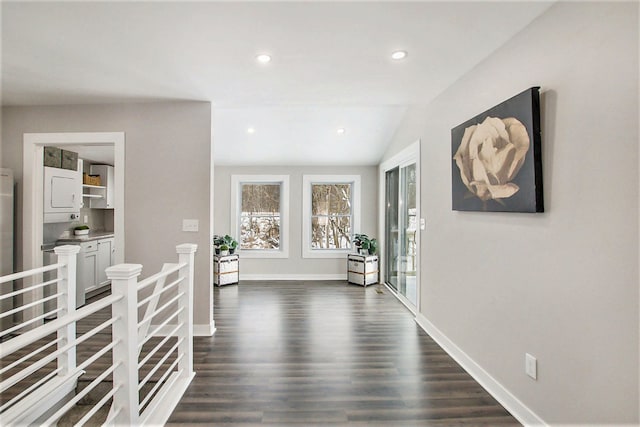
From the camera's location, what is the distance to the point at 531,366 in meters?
1.84

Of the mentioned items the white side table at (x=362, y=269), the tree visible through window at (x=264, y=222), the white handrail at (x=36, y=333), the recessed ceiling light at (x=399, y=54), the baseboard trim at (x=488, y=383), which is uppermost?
the recessed ceiling light at (x=399, y=54)

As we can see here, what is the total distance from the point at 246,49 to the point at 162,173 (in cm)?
168

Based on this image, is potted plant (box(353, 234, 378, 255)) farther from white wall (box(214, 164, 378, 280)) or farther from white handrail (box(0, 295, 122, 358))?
white handrail (box(0, 295, 122, 358))

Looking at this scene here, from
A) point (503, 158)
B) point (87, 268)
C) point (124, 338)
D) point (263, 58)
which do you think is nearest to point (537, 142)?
point (503, 158)

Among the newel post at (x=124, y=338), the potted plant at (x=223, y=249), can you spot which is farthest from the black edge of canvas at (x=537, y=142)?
the potted plant at (x=223, y=249)

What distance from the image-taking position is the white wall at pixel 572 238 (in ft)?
4.38

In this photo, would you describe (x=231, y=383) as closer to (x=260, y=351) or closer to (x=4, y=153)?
(x=260, y=351)

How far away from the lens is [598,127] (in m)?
1.43

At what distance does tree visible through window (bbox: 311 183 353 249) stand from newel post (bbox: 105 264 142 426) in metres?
4.37

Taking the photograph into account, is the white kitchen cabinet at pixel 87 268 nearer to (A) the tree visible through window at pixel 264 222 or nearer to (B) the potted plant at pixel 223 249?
(B) the potted plant at pixel 223 249

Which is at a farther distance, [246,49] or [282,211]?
[282,211]

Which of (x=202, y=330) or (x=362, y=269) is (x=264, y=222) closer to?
(x=362, y=269)

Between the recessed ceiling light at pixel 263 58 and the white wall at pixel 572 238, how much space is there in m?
1.55

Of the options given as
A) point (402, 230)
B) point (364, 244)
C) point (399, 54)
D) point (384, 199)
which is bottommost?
point (364, 244)
